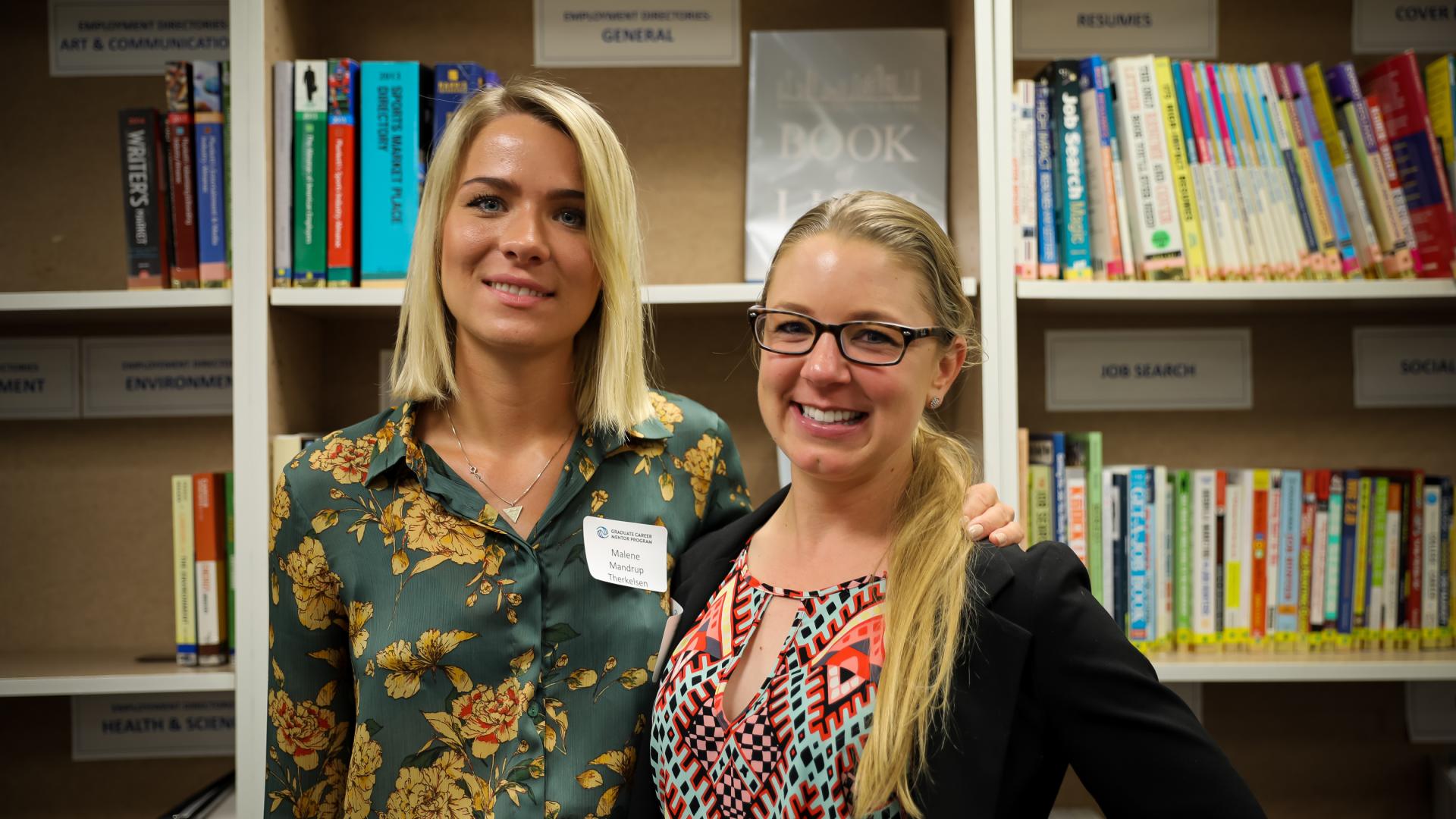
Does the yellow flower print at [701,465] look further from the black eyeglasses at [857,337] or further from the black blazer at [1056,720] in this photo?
the black blazer at [1056,720]

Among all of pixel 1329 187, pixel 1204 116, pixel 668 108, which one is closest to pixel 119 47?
pixel 668 108

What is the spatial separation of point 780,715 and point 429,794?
0.48m

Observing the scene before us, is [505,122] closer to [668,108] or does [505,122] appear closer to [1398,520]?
[668,108]

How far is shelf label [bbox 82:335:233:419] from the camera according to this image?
2008 mm

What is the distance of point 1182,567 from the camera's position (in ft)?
5.93

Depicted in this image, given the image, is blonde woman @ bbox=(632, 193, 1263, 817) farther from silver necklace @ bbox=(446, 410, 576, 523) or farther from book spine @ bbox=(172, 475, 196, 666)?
book spine @ bbox=(172, 475, 196, 666)

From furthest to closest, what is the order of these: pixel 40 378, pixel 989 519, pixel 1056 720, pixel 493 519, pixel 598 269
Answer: pixel 40 378 → pixel 598 269 → pixel 493 519 → pixel 989 519 → pixel 1056 720

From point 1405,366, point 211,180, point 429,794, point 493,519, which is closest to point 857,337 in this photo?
point 493,519

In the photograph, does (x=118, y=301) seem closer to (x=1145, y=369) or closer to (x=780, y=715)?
(x=780, y=715)

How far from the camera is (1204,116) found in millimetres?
1757

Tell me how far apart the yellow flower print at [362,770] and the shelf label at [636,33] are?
139 cm

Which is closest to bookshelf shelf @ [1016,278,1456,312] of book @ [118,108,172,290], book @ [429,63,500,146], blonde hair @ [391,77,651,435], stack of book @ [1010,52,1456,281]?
stack of book @ [1010,52,1456,281]

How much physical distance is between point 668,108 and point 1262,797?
194 centimetres

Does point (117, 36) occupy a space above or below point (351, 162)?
above
